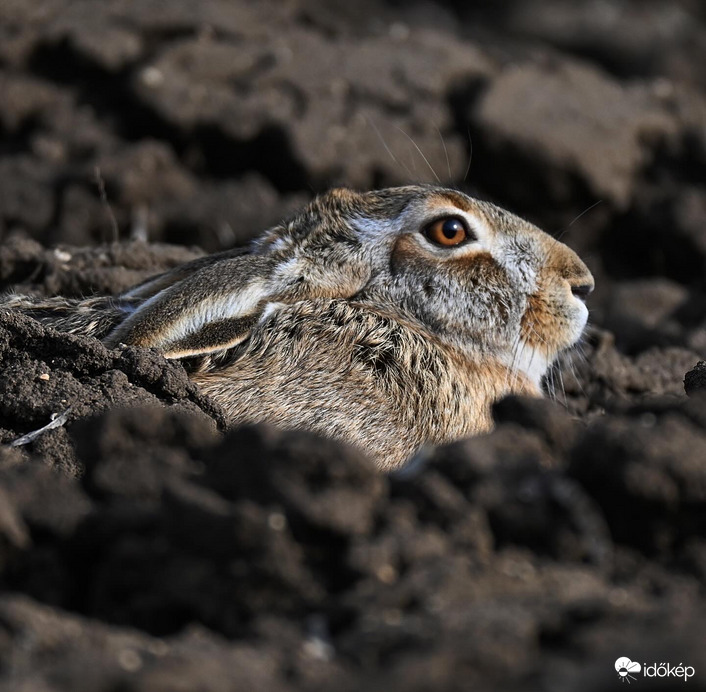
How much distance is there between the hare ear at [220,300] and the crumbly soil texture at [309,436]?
202mm

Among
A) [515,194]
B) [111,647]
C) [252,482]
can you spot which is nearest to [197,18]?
[515,194]

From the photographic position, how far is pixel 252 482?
3330 millimetres

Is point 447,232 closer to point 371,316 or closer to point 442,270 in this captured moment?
point 442,270

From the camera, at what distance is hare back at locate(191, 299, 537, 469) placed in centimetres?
505

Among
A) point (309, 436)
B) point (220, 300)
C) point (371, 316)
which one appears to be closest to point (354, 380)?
point (371, 316)

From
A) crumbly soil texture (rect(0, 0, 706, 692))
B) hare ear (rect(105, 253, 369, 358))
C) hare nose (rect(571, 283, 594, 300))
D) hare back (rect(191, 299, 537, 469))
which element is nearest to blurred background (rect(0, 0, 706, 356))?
crumbly soil texture (rect(0, 0, 706, 692))

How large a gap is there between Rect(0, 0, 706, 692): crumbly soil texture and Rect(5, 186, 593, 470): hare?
350 mm

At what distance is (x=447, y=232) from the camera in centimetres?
575

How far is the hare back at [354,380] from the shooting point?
5047mm

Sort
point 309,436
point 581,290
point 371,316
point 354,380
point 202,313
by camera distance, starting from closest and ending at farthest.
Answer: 1. point 309,436
2. point 202,313
3. point 354,380
4. point 371,316
5. point 581,290

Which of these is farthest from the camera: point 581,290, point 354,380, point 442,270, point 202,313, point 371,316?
point 581,290

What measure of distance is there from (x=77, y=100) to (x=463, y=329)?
484cm

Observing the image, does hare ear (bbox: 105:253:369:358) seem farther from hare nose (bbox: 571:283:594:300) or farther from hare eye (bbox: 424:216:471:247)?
hare nose (bbox: 571:283:594:300)

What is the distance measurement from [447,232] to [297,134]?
11.6 ft
